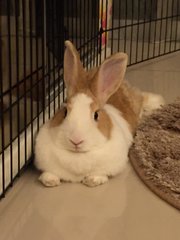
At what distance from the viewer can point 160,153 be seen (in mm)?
1507

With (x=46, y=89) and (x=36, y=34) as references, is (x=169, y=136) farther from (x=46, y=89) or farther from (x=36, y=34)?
(x=36, y=34)

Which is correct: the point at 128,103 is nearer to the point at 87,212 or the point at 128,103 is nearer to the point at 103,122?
the point at 103,122

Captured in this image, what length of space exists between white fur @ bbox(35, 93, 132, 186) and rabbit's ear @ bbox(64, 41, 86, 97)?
1.8 inches

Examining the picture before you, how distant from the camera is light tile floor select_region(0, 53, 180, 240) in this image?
3.78 feet

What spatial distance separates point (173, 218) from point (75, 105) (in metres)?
0.39

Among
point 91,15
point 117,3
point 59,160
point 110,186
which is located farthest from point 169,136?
point 117,3

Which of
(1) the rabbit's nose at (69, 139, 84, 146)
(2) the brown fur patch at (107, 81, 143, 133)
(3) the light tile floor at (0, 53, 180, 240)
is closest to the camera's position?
(3) the light tile floor at (0, 53, 180, 240)

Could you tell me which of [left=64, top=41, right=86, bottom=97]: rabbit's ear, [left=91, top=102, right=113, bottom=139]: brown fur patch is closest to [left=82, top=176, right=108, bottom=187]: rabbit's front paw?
[left=91, top=102, right=113, bottom=139]: brown fur patch

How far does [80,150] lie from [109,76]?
0.24 m

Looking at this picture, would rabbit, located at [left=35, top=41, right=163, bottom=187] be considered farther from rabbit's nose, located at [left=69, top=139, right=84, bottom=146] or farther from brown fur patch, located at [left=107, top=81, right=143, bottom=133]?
brown fur patch, located at [left=107, top=81, right=143, bottom=133]

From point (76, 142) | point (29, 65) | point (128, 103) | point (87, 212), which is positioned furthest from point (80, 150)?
point (128, 103)

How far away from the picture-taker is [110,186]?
1.39 meters

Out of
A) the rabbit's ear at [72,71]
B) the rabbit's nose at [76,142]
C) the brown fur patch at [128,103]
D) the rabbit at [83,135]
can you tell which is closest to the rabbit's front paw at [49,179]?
the rabbit at [83,135]

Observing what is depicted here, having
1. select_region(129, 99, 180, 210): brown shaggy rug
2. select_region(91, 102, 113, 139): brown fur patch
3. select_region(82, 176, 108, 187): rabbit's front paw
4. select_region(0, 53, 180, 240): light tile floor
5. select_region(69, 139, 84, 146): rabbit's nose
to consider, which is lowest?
select_region(0, 53, 180, 240): light tile floor
